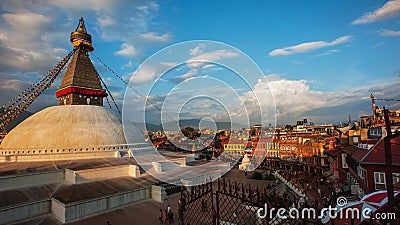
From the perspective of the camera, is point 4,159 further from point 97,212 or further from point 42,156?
point 97,212

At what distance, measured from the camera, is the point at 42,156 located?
661 inches

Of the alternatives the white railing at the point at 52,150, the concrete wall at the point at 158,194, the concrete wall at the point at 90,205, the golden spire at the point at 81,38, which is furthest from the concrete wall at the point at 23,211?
the golden spire at the point at 81,38

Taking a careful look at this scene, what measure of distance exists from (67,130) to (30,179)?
5661 mm

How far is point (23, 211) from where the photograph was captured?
10922 mm

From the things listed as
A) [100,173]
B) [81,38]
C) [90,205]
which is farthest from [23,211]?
[81,38]

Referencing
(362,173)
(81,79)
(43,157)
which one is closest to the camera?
(362,173)

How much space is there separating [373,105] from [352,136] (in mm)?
26496

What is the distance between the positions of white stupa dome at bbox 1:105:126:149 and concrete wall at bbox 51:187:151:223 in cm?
676

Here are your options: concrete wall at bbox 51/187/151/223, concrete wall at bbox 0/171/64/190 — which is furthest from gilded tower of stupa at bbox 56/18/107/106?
concrete wall at bbox 51/187/151/223

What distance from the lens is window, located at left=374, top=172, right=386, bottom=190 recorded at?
44.3 ft

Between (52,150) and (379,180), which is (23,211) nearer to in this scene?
(52,150)

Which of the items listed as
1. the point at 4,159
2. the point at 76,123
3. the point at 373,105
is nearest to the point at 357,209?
the point at 76,123

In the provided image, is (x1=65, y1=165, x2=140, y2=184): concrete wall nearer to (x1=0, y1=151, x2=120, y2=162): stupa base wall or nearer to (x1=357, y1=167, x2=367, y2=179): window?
(x1=0, y1=151, x2=120, y2=162): stupa base wall

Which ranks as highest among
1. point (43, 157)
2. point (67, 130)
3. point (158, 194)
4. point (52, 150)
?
point (67, 130)
